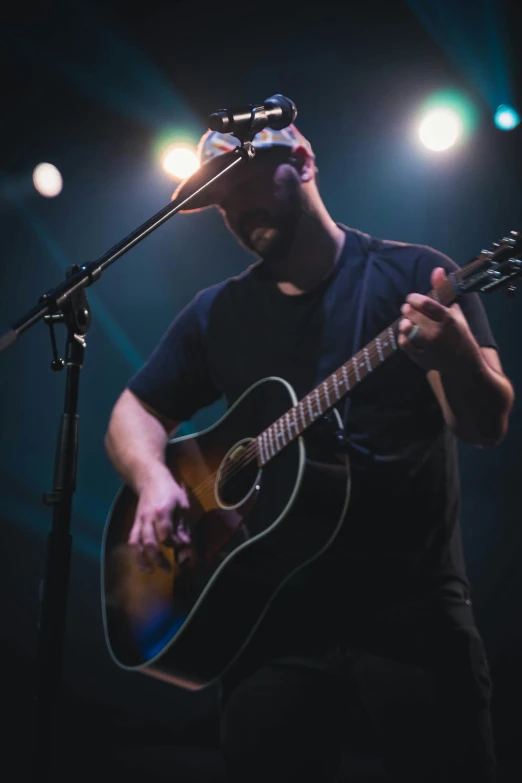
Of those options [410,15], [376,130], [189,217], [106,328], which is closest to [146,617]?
[106,328]

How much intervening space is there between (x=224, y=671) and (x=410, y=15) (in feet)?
8.20

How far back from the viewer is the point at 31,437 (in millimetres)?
2918

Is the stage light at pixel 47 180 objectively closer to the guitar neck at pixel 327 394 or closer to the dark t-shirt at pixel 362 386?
the dark t-shirt at pixel 362 386

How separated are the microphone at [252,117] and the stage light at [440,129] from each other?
1.08 metres


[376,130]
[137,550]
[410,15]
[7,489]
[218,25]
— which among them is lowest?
[137,550]

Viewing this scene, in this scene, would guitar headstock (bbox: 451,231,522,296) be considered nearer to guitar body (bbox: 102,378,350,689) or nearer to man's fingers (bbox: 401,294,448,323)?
man's fingers (bbox: 401,294,448,323)

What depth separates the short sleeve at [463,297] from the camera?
1.56 metres

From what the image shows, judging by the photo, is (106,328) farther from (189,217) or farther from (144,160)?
(144,160)

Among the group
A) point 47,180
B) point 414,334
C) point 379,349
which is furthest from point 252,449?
point 47,180

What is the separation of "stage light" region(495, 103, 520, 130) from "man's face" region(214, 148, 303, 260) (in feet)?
2.65

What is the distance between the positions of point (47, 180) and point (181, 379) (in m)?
1.58

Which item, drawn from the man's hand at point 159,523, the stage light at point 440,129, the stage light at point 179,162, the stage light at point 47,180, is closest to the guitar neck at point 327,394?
the man's hand at point 159,523

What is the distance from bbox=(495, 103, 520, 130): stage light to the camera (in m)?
2.23

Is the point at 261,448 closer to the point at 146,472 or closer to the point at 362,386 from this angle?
the point at 362,386
